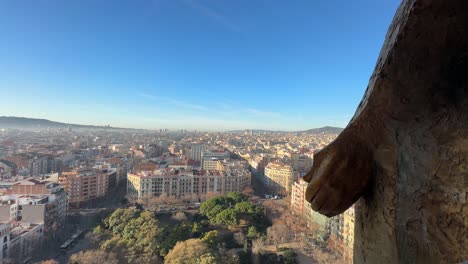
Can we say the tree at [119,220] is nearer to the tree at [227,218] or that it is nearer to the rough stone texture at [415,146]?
the tree at [227,218]

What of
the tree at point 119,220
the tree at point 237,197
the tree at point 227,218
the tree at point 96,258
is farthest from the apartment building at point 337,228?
the tree at point 119,220

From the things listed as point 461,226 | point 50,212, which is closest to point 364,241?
point 461,226

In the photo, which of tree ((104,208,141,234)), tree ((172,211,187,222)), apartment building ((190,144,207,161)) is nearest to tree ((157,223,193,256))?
tree ((104,208,141,234))

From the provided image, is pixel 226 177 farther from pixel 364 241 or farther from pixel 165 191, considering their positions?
pixel 364 241

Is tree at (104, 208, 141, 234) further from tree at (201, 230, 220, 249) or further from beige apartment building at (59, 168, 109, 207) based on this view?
beige apartment building at (59, 168, 109, 207)

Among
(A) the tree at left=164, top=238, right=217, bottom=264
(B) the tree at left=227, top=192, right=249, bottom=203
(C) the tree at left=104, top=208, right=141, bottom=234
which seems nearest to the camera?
(A) the tree at left=164, top=238, right=217, bottom=264

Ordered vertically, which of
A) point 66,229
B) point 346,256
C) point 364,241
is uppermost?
point 364,241

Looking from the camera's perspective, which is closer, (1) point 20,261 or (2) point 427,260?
(2) point 427,260
